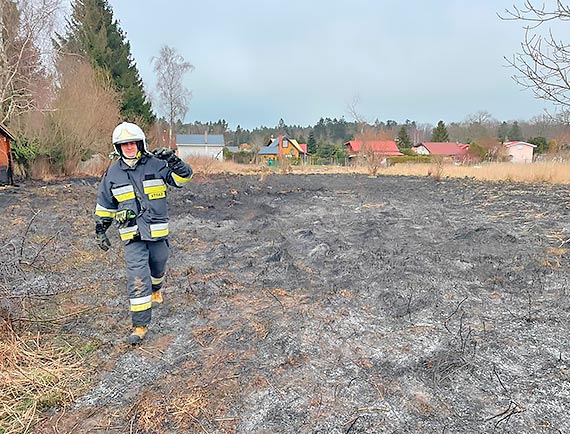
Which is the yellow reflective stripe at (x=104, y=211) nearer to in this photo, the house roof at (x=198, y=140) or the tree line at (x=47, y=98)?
the tree line at (x=47, y=98)

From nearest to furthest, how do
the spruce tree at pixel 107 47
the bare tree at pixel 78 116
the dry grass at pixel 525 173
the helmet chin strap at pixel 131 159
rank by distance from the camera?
the helmet chin strap at pixel 131 159
the bare tree at pixel 78 116
the dry grass at pixel 525 173
the spruce tree at pixel 107 47

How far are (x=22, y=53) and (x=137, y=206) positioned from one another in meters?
15.3

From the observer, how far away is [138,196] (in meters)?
3.12

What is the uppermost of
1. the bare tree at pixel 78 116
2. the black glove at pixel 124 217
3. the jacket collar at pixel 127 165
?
the bare tree at pixel 78 116

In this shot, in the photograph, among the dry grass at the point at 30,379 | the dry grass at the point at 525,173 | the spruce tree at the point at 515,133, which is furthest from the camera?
the spruce tree at the point at 515,133

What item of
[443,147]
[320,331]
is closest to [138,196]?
[320,331]

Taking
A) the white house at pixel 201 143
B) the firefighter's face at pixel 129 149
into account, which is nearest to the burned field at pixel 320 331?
the firefighter's face at pixel 129 149

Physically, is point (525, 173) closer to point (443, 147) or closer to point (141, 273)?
point (141, 273)

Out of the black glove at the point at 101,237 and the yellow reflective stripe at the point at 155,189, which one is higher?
the yellow reflective stripe at the point at 155,189

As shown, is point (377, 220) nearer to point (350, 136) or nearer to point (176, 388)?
point (176, 388)

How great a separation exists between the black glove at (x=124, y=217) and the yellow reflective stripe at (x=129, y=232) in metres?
0.04

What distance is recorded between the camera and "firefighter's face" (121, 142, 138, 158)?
10.1 feet

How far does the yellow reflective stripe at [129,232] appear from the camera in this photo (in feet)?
9.98

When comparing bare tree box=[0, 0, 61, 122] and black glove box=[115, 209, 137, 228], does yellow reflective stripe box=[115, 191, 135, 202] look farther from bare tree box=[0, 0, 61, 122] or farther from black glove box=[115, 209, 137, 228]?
bare tree box=[0, 0, 61, 122]
